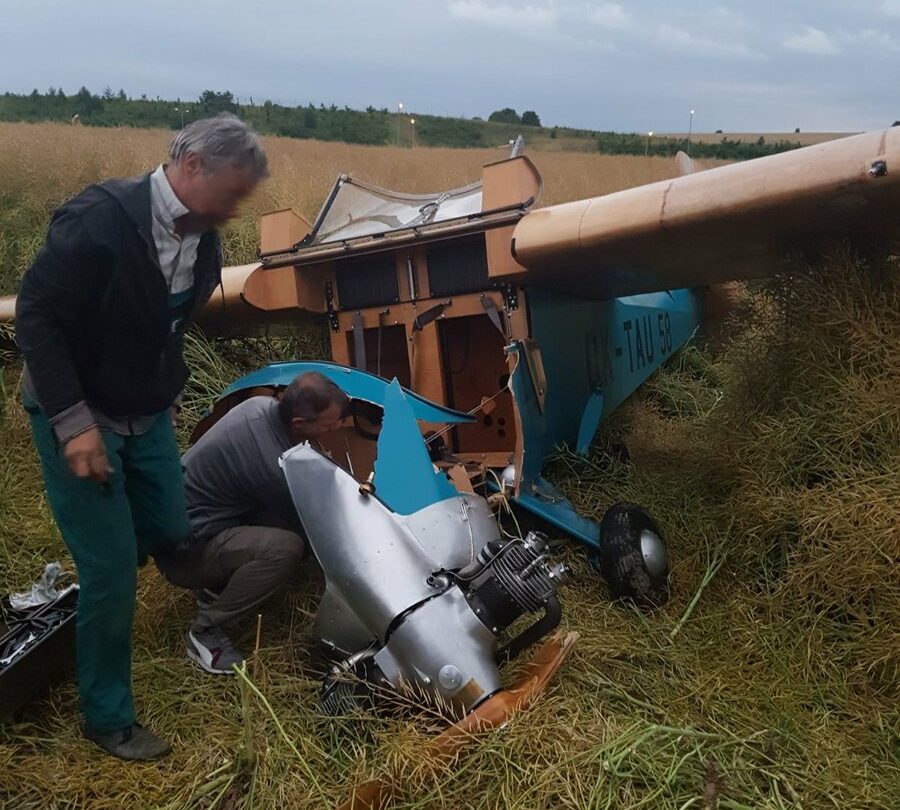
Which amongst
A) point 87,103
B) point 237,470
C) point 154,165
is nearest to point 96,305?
point 237,470

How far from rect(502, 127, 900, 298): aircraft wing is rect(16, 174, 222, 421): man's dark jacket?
2.16 metres

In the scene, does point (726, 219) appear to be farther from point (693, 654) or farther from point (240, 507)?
point (240, 507)

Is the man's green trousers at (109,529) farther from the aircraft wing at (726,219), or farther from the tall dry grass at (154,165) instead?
the aircraft wing at (726,219)

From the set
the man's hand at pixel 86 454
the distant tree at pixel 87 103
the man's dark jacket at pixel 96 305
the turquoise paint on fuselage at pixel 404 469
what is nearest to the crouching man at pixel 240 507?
the turquoise paint on fuselage at pixel 404 469

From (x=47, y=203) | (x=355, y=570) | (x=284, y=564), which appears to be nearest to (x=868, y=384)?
(x=355, y=570)

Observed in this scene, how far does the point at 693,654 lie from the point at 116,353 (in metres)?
2.42

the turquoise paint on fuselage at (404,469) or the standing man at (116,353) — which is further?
the turquoise paint on fuselage at (404,469)

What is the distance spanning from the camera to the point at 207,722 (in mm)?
2715

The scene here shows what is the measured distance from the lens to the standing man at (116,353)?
209cm

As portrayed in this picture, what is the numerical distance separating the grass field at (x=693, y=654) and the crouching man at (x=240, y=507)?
0.22m

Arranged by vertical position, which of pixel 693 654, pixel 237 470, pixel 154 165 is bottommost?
pixel 693 654

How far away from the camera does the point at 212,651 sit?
3016mm

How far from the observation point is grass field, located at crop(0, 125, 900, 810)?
90.0 inches

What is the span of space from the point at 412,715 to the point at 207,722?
783 millimetres
